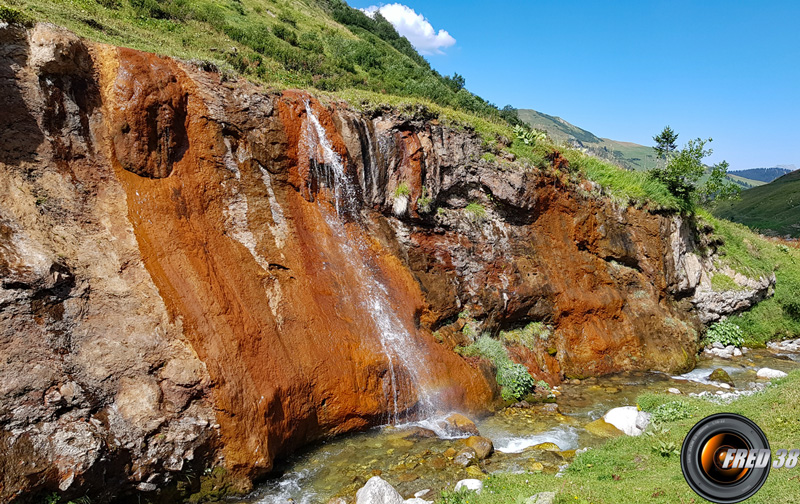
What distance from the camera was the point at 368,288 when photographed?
11.6 metres

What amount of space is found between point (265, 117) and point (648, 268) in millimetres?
14272

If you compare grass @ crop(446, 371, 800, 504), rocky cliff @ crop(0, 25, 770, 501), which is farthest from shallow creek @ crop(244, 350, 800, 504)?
grass @ crop(446, 371, 800, 504)

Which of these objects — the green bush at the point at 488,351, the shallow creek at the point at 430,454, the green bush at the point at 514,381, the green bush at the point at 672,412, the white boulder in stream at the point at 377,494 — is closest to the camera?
the white boulder in stream at the point at 377,494

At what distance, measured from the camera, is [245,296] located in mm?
9289

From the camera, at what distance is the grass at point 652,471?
18.6 ft

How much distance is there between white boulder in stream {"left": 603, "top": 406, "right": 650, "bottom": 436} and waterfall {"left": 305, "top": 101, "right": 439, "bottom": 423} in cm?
419

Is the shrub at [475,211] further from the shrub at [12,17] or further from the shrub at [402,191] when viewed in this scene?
the shrub at [12,17]

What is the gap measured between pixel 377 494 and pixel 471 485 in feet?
5.24

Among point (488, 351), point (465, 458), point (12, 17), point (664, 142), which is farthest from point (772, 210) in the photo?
point (12, 17)

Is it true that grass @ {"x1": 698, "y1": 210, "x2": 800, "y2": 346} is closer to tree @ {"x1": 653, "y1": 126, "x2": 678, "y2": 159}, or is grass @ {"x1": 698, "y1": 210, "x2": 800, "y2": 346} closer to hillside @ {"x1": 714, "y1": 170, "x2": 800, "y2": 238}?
tree @ {"x1": 653, "y1": 126, "x2": 678, "y2": 159}

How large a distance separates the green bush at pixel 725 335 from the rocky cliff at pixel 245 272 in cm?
227

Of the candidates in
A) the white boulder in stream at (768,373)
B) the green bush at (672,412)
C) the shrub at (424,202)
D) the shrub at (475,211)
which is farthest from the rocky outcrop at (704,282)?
the shrub at (424,202)

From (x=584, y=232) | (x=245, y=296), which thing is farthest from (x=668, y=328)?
(x=245, y=296)

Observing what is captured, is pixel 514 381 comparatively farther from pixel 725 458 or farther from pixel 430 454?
pixel 725 458
